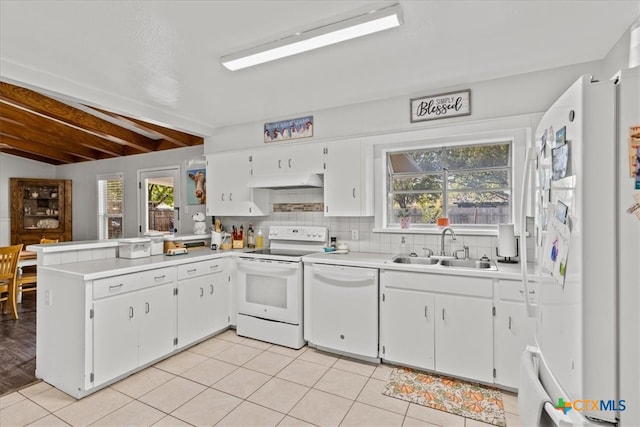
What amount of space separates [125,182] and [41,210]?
8.55 ft

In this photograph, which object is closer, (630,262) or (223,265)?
(630,262)

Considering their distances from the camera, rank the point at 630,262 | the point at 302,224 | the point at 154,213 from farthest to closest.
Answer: the point at 154,213, the point at 302,224, the point at 630,262

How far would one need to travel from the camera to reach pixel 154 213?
5.48m

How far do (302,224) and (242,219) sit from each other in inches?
37.9

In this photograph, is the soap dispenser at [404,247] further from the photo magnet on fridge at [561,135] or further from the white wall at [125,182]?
the white wall at [125,182]

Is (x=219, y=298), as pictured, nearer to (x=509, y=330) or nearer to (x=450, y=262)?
(x=450, y=262)

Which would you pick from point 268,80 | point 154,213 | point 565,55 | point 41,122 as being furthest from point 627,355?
point 41,122

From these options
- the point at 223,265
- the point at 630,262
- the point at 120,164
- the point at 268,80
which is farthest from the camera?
the point at 120,164

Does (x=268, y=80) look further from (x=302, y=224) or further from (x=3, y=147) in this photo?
(x=3, y=147)

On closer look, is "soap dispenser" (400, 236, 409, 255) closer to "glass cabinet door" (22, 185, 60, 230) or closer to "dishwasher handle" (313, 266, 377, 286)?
"dishwasher handle" (313, 266, 377, 286)

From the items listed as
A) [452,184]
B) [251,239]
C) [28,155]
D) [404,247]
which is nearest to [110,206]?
[28,155]

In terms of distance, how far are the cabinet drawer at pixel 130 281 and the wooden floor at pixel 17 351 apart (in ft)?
3.38

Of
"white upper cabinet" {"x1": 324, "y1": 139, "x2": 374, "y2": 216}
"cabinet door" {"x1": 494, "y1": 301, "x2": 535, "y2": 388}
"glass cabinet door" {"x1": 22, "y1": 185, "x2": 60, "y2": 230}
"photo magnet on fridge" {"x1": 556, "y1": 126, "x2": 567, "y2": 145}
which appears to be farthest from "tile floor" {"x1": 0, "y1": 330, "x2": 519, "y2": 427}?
"glass cabinet door" {"x1": 22, "y1": 185, "x2": 60, "y2": 230}

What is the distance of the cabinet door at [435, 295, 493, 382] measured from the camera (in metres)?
2.49
